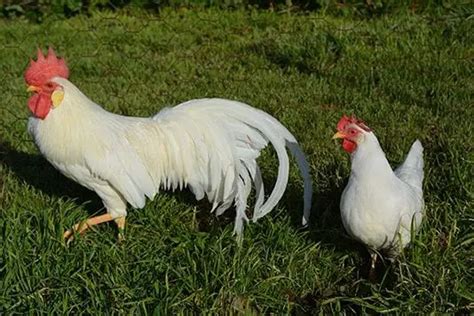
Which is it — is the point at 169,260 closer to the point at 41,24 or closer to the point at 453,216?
the point at 453,216

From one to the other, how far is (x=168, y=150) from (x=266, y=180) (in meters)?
0.72

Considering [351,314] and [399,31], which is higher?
[399,31]

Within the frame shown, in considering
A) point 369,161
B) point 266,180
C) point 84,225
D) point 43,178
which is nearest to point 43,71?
point 84,225

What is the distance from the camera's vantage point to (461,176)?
3.71 meters

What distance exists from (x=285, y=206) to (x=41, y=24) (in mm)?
4848

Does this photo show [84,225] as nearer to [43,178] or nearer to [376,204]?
[43,178]

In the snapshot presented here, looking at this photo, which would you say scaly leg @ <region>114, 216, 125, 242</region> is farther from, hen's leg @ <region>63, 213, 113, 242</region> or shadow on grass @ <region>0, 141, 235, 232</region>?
shadow on grass @ <region>0, 141, 235, 232</region>

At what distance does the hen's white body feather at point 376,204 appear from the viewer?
300 centimetres

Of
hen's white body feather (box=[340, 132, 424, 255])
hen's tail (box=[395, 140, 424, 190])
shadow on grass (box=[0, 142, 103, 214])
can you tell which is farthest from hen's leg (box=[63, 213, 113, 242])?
hen's tail (box=[395, 140, 424, 190])

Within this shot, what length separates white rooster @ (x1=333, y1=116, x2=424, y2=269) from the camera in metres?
3.00

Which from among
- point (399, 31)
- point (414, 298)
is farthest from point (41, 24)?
point (414, 298)

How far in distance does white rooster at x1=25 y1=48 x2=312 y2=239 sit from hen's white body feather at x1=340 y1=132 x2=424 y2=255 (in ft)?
1.22

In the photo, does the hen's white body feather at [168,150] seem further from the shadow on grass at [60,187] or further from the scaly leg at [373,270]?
the scaly leg at [373,270]

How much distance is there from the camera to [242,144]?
3.59 m
